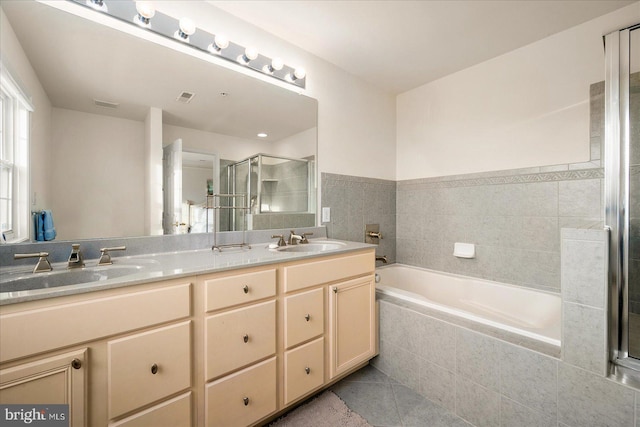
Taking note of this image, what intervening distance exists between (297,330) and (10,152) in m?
1.55

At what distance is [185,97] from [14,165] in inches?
33.0

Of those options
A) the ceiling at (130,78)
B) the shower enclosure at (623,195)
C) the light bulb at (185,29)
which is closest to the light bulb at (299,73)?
the ceiling at (130,78)

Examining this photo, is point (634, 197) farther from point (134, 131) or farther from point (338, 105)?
point (134, 131)

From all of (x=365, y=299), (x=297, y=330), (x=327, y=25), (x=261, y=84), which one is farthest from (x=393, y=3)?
(x=297, y=330)

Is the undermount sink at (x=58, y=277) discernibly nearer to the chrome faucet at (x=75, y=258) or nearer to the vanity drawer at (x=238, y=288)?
the chrome faucet at (x=75, y=258)

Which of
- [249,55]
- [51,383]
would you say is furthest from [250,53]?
[51,383]

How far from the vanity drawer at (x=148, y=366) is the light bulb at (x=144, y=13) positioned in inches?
61.3

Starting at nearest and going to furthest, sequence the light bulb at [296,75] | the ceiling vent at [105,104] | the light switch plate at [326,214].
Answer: the ceiling vent at [105,104] < the light bulb at [296,75] < the light switch plate at [326,214]

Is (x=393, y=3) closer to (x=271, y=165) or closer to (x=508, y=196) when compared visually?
(x=271, y=165)

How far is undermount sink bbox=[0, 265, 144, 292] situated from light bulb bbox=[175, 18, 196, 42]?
1314 millimetres

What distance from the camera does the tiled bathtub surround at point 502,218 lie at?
1.84m

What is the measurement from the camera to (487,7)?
5.48 feet

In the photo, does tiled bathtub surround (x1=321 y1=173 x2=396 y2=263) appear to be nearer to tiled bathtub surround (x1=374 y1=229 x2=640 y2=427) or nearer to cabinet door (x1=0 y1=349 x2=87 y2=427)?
tiled bathtub surround (x1=374 y1=229 x2=640 y2=427)

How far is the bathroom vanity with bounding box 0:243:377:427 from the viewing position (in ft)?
2.64
